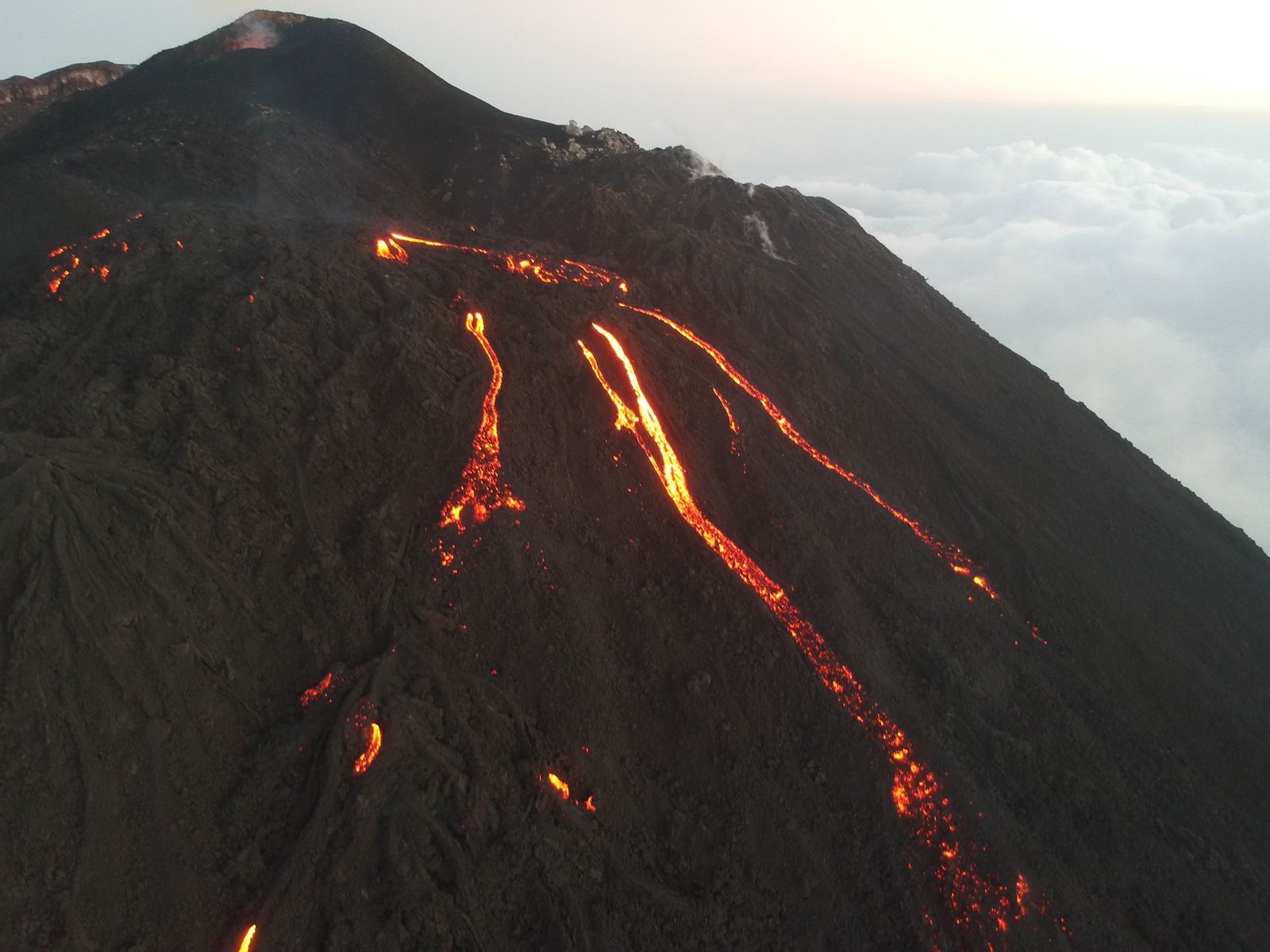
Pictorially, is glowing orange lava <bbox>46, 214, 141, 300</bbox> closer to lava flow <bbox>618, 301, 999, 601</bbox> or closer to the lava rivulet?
the lava rivulet

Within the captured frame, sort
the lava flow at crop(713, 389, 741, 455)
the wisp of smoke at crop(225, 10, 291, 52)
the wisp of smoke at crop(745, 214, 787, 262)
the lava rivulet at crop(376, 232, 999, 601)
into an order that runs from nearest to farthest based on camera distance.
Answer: the lava flow at crop(713, 389, 741, 455)
the lava rivulet at crop(376, 232, 999, 601)
the wisp of smoke at crop(745, 214, 787, 262)
the wisp of smoke at crop(225, 10, 291, 52)

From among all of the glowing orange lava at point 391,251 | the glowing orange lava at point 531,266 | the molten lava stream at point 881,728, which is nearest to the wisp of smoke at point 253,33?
the glowing orange lava at point 531,266

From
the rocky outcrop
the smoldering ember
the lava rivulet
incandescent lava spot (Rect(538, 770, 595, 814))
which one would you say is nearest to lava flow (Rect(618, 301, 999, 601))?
the lava rivulet

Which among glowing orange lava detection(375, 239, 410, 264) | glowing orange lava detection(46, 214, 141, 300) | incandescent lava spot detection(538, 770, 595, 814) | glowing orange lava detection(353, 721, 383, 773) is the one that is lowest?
incandescent lava spot detection(538, 770, 595, 814)

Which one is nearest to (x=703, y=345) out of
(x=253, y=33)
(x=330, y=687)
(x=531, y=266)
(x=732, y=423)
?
(x=732, y=423)

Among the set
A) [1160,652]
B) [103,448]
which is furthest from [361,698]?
[1160,652]

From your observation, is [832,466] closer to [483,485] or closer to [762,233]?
[483,485]

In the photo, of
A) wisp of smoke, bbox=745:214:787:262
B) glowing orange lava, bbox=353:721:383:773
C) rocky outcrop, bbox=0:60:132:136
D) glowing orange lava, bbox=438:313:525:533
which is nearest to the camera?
glowing orange lava, bbox=353:721:383:773
